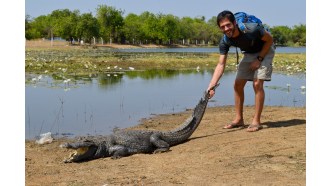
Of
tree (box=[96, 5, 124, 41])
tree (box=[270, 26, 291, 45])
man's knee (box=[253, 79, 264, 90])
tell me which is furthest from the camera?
tree (box=[270, 26, 291, 45])

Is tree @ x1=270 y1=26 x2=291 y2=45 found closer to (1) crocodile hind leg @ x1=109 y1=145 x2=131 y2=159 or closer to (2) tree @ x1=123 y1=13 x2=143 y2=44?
(2) tree @ x1=123 y1=13 x2=143 y2=44

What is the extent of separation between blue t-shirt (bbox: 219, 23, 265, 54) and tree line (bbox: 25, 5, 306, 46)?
59.8m

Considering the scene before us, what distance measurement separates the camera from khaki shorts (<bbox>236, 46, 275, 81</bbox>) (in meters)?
6.41

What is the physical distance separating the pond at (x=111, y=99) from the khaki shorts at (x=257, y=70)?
120 inches

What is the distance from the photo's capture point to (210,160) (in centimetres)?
522

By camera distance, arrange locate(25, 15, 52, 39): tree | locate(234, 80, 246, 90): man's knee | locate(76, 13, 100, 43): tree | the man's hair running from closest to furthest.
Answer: the man's hair < locate(234, 80, 246, 90): man's knee < locate(76, 13, 100, 43): tree < locate(25, 15, 52, 39): tree

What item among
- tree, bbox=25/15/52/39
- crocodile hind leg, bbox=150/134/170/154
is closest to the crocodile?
crocodile hind leg, bbox=150/134/170/154

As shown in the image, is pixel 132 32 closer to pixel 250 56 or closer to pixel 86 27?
pixel 86 27

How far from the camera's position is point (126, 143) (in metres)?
6.28

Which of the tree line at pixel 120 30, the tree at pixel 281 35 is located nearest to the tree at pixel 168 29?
the tree line at pixel 120 30

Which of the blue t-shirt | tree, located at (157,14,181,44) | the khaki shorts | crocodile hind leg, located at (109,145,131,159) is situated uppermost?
tree, located at (157,14,181,44)

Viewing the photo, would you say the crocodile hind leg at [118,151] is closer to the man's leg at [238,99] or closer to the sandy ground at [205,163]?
the sandy ground at [205,163]
